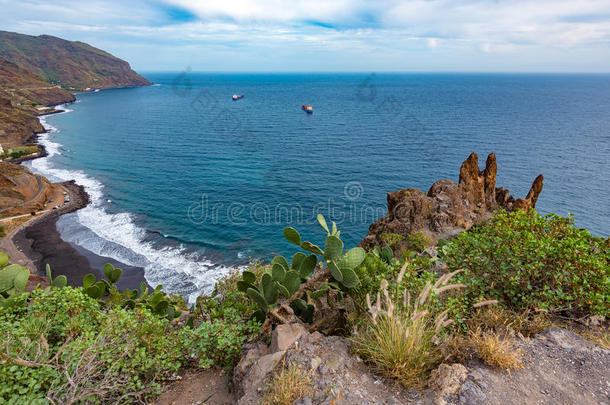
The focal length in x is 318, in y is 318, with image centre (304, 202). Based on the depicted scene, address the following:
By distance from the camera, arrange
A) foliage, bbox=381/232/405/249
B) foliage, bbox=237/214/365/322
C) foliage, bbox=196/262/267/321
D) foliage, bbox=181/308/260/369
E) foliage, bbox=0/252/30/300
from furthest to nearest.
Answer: foliage, bbox=381/232/405/249 < foliage, bbox=0/252/30/300 < foliage, bbox=196/262/267/321 < foliage, bbox=237/214/365/322 < foliage, bbox=181/308/260/369

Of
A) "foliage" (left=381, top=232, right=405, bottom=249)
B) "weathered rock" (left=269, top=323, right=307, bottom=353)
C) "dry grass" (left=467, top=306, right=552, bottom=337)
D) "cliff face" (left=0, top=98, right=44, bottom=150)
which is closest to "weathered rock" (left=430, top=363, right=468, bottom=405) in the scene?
"dry grass" (left=467, top=306, right=552, bottom=337)

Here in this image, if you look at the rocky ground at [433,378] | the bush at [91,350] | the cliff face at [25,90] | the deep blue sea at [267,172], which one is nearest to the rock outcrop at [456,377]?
the rocky ground at [433,378]

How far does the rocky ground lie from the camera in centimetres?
438

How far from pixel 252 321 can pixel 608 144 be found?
86894 millimetres

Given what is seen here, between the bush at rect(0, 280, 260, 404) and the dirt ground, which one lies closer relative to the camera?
the bush at rect(0, 280, 260, 404)

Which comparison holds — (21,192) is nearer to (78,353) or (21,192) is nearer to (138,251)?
(138,251)

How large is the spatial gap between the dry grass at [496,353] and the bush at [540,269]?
964 mm

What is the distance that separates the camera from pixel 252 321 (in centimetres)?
686

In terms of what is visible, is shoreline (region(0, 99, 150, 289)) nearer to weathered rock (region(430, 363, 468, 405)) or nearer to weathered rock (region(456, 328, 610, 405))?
weathered rock (region(430, 363, 468, 405))

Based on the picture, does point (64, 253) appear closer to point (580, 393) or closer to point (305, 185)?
point (305, 185)

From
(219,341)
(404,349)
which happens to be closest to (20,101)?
(219,341)

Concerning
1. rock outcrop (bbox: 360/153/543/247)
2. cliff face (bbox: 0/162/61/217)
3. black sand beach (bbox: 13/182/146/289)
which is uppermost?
rock outcrop (bbox: 360/153/543/247)

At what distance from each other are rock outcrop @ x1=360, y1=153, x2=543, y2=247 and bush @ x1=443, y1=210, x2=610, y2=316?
12768 mm

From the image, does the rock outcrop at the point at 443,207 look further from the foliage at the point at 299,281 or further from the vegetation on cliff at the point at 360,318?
the foliage at the point at 299,281
